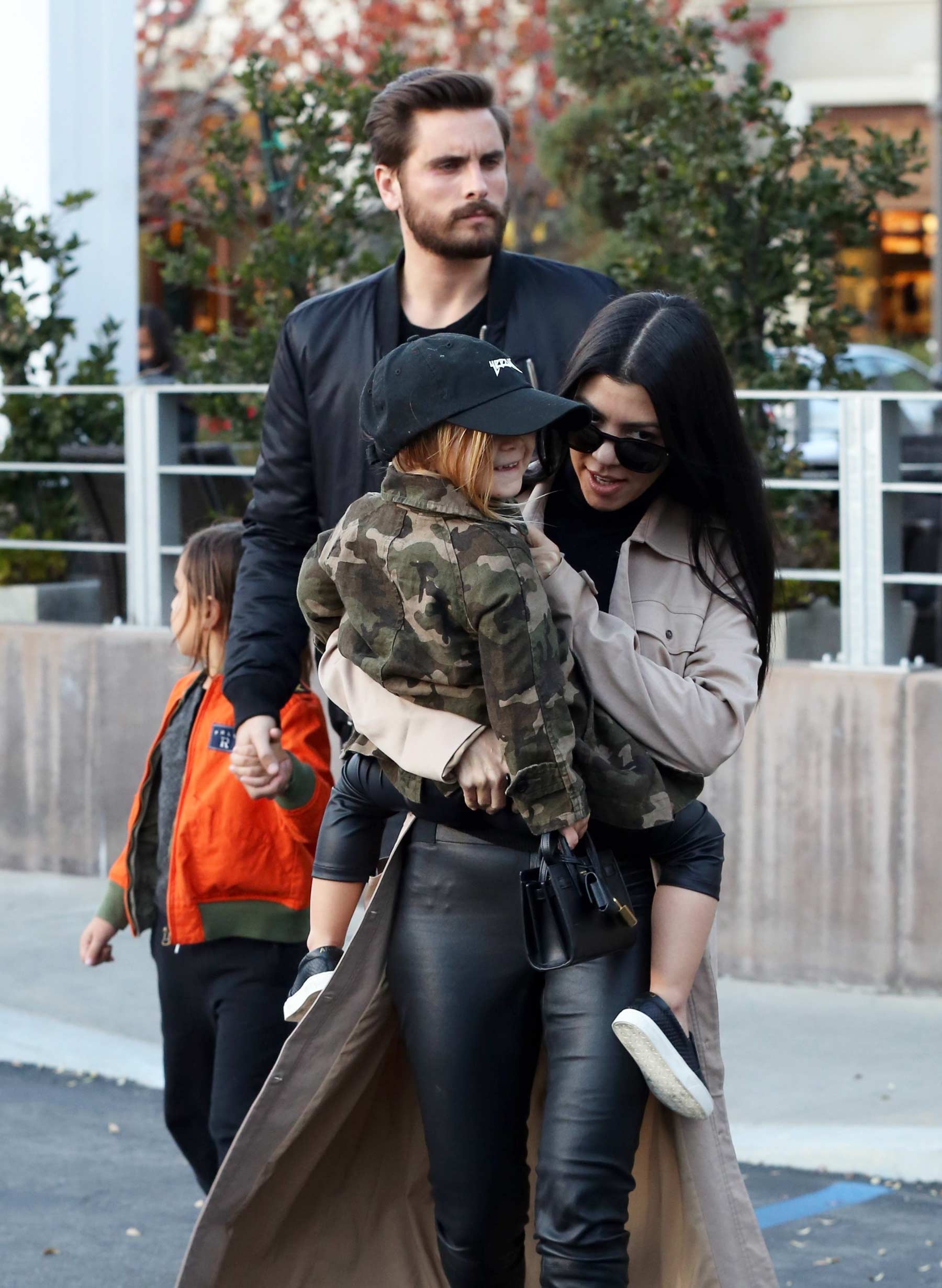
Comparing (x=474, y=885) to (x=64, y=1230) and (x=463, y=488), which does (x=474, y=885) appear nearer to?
(x=463, y=488)

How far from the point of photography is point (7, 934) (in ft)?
24.0

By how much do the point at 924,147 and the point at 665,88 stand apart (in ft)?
4.03

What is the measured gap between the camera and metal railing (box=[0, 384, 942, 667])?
647cm

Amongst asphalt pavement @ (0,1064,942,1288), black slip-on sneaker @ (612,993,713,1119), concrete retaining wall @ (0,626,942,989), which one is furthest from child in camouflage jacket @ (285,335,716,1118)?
concrete retaining wall @ (0,626,942,989)

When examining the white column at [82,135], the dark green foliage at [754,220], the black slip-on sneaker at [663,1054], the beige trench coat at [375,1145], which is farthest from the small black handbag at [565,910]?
the white column at [82,135]

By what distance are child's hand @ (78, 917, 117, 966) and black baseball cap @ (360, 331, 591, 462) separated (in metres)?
1.79

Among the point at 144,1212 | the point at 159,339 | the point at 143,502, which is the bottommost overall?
the point at 144,1212

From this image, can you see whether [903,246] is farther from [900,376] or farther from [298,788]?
[298,788]

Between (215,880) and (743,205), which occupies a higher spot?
(743,205)

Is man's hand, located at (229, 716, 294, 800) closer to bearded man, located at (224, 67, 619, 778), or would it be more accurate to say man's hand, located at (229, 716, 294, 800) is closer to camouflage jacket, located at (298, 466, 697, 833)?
bearded man, located at (224, 67, 619, 778)

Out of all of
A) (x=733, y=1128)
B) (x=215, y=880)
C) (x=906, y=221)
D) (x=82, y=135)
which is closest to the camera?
(x=215, y=880)

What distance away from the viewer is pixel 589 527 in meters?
3.09

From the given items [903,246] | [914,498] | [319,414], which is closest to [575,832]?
[319,414]

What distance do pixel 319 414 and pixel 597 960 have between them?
137cm
